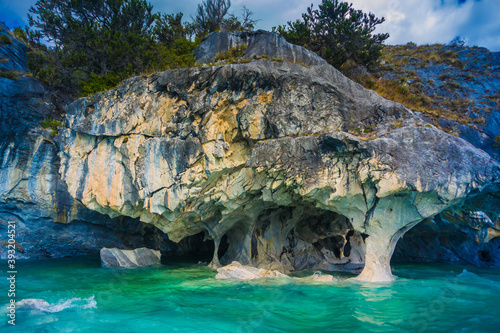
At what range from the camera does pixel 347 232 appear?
18875 millimetres

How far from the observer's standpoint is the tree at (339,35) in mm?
22297

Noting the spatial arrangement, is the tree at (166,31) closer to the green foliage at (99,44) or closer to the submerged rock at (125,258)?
the green foliage at (99,44)

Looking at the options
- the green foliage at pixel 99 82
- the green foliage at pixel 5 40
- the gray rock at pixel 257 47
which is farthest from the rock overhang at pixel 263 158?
the green foliage at pixel 5 40

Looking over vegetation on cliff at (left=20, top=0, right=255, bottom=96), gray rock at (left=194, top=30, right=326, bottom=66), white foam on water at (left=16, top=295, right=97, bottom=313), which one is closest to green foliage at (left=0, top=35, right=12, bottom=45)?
vegetation on cliff at (left=20, top=0, right=255, bottom=96)

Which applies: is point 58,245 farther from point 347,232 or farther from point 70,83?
point 347,232

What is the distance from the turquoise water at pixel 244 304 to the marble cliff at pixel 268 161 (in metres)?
2.46

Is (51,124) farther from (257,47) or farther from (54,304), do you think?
(54,304)

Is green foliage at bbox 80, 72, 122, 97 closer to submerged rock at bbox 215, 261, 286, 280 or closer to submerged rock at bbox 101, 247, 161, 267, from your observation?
submerged rock at bbox 101, 247, 161, 267

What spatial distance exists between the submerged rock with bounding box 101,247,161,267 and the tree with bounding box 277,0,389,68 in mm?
16662

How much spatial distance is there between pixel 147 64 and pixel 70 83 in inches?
221

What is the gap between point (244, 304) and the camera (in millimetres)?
10383

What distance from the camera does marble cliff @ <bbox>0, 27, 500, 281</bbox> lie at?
1245 centimetres

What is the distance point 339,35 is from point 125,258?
19446 millimetres

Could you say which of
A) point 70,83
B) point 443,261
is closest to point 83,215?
point 70,83
